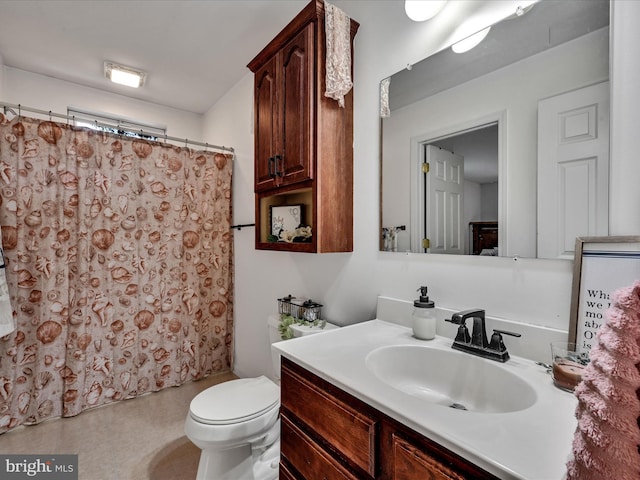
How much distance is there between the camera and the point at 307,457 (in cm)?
95

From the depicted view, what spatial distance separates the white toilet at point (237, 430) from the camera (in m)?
1.35

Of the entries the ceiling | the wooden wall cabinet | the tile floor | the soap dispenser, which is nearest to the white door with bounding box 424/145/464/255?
the soap dispenser

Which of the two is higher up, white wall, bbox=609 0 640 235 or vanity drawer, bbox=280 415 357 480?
white wall, bbox=609 0 640 235

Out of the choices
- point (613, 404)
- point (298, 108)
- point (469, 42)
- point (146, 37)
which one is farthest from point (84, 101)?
point (613, 404)

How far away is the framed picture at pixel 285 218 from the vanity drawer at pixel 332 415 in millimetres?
888

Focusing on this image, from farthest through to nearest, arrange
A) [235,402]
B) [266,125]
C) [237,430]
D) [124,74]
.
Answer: [124,74]
[266,125]
[235,402]
[237,430]

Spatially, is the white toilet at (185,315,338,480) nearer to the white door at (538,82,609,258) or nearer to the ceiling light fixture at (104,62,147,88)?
the white door at (538,82,609,258)

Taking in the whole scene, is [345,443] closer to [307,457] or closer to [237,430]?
[307,457]

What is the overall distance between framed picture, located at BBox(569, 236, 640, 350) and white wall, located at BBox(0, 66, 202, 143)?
3.37 meters

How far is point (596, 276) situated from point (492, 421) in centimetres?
52

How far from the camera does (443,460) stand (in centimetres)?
60

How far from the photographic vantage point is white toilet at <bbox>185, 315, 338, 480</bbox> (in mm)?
1351

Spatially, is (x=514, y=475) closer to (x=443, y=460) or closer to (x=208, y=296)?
(x=443, y=460)

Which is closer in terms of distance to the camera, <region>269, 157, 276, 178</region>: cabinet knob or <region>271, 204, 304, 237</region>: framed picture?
<region>269, 157, 276, 178</region>: cabinet knob
